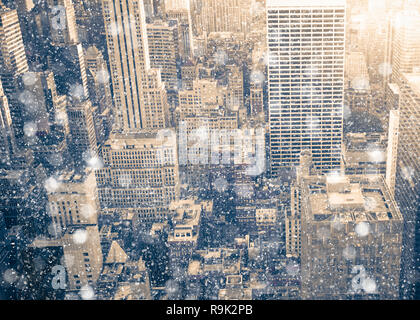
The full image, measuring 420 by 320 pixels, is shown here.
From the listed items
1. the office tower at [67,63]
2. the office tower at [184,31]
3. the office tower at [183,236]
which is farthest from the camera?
the office tower at [184,31]

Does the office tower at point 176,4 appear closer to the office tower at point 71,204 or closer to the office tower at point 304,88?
the office tower at point 304,88

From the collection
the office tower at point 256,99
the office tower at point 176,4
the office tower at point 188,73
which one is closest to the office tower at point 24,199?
the office tower at point 188,73

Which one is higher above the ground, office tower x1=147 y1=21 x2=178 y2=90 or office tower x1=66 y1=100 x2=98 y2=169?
office tower x1=147 y1=21 x2=178 y2=90

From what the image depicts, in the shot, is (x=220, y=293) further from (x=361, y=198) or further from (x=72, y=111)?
(x=72, y=111)

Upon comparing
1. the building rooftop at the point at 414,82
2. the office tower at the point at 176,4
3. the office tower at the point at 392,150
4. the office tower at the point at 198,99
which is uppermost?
the office tower at the point at 176,4

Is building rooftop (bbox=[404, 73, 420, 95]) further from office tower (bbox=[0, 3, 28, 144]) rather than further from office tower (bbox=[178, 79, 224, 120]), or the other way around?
office tower (bbox=[0, 3, 28, 144])

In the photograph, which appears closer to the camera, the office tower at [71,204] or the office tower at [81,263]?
the office tower at [81,263]

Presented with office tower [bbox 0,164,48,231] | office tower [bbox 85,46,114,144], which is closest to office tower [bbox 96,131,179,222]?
office tower [bbox 0,164,48,231]
